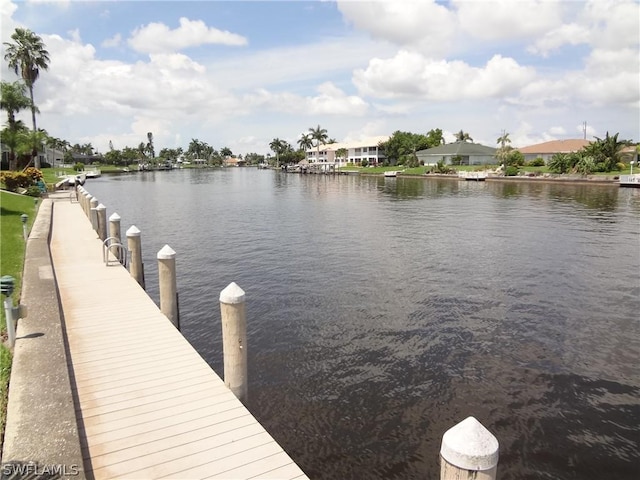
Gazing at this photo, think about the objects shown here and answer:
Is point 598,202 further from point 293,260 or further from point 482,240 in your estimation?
point 293,260

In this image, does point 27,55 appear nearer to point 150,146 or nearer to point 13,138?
point 13,138

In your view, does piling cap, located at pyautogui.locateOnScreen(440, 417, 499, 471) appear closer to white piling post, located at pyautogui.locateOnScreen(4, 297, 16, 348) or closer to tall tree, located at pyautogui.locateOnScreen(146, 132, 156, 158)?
white piling post, located at pyautogui.locateOnScreen(4, 297, 16, 348)

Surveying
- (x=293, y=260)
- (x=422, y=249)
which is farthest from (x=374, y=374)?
(x=422, y=249)

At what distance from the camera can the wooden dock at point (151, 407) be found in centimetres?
537

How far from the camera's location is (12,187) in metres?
34.9

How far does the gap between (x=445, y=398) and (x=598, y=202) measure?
40483mm

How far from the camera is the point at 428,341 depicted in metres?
11.5

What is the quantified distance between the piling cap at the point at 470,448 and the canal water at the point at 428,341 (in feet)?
13.7

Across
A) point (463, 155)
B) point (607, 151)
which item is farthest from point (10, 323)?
point (463, 155)

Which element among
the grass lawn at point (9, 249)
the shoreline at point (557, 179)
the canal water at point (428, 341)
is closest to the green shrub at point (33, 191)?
the grass lawn at point (9, 249)

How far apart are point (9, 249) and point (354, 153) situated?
126 meters

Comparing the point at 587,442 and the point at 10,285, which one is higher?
the point at 10,285

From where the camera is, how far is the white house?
414ft

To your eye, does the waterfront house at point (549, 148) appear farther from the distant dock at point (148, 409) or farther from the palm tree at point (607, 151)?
the distant dock at point (148, 409)
